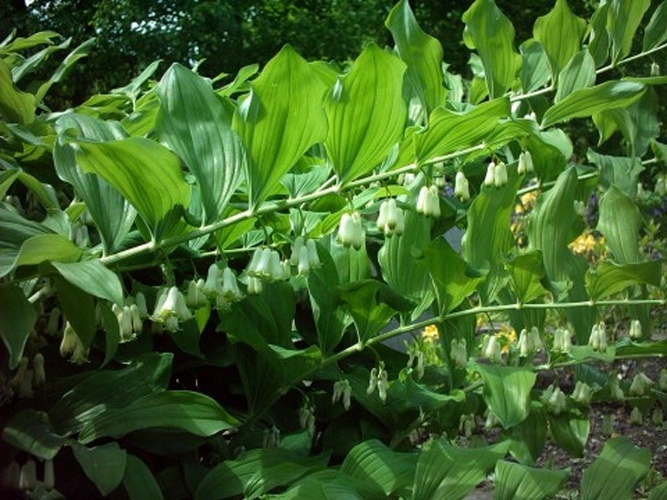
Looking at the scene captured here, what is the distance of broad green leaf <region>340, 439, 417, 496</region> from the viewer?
1423 millimetres

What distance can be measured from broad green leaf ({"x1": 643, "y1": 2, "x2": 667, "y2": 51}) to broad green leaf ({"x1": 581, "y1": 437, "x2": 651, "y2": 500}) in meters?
0.85

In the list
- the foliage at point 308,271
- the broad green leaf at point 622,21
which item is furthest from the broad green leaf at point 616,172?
the broad green leaf at point 622,21

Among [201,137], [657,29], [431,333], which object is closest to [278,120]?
[201,137]

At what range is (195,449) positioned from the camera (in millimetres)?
1466

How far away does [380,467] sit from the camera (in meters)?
1.44

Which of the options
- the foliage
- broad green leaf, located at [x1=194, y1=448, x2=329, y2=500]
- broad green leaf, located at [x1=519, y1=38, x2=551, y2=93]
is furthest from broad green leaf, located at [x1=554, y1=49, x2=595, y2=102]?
broad green leaf, located at [x1=194, y1=448, x2=329, y2=500]

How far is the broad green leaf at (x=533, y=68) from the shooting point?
1.69 meters

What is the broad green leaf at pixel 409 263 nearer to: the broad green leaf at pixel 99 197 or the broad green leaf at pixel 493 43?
the broad green leaf at pixel 493 43

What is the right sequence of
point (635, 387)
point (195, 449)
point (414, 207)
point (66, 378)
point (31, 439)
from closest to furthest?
point (31, 439)
point (66, 378)
point (195, 449)
point (414, 207)
point (635, 387)

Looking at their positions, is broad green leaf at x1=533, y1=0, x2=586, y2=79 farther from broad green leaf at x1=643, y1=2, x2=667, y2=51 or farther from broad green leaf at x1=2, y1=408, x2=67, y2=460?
broad green leaf at x1=2, y1=408, x2=67, y2=460

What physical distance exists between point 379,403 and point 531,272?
0.33m

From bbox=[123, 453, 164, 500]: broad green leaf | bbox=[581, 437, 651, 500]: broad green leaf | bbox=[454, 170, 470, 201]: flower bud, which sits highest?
bbox=[454, 170, 470, 201]: flower bud

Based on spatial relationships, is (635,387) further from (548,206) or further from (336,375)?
(336,375)

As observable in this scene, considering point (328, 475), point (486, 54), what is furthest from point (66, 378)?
point (486, 54)
